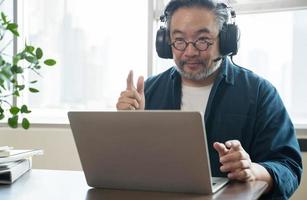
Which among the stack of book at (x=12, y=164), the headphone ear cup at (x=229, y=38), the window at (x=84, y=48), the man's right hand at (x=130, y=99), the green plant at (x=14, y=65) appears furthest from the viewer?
the window at (x=84, y=48)

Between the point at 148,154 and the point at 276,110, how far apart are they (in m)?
0.71

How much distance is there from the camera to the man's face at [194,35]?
1508mm

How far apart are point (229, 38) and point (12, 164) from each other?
2.86 feet

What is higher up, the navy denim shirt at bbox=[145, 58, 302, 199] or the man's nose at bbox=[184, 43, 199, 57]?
the man's nose at bbox=[184, 43, 199, 57]

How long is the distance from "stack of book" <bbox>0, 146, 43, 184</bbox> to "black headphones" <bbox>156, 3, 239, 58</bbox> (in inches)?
24.2

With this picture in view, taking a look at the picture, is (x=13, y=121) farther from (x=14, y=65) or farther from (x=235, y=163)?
(x=235, y=163)

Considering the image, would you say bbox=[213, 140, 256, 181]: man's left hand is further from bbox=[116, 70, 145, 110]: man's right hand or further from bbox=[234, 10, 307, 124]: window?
bbox=[234, 10, 307, 124]: window

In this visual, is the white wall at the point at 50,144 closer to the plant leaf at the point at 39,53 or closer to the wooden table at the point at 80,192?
the wooden table at the point at 80,192

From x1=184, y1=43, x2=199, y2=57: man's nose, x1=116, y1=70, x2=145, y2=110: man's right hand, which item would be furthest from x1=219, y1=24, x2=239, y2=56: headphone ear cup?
x1=116, y1=70, x2=145, y2=110: man's right hand

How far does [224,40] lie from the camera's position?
1.49 metres

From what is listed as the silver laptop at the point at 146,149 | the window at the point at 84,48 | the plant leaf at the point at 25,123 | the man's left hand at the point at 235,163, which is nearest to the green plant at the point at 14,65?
the plant leaf at the point at 25,123

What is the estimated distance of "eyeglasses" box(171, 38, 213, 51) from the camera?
1513mm

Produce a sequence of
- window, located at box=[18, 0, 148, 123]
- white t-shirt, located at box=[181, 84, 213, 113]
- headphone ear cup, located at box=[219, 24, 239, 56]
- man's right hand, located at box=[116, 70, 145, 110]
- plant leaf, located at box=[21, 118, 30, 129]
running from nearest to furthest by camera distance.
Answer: plant leaf, located at box=[21, 118, 30, 129] < man's right hand, located at box=[116, 70, 145, 110] < headphone ear cup, located at box=[219, 24, 239, 56] < white t-shirt, located at box=[181, 84, 213, 113] < window, located at box=[18, 0, 148, 123]

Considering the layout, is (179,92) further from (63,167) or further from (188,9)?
(63,167)
